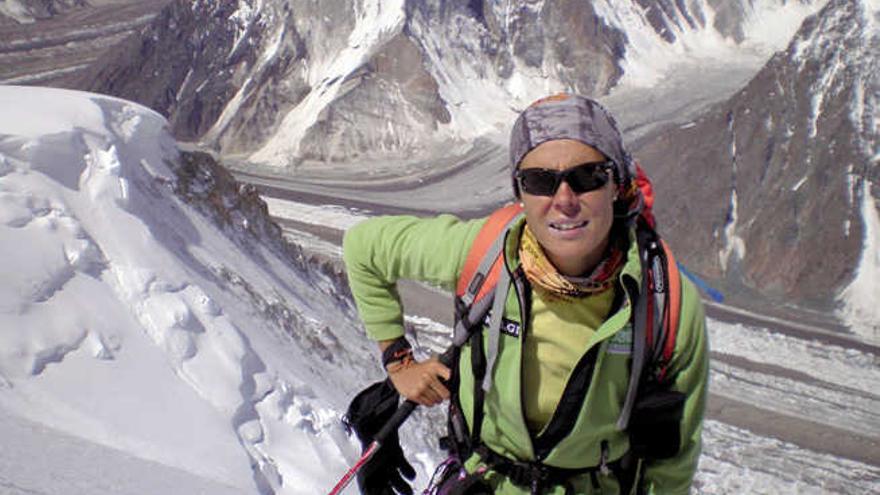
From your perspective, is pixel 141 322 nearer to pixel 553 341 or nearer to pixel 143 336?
pixel 143 336

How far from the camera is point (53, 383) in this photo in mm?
5082

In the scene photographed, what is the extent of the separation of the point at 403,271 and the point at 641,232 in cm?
84

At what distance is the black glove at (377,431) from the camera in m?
3.22

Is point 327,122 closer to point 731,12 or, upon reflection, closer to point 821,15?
point 821,15

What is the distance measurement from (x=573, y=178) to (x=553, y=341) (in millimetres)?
557

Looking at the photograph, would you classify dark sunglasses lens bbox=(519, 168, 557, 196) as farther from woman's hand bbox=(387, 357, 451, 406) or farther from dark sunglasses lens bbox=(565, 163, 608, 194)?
woman's hand bbox=(387, 357, 451, 406)

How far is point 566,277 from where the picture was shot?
262cm

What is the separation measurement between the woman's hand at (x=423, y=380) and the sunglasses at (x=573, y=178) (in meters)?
0.76

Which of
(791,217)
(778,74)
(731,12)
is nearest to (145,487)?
(791,217)

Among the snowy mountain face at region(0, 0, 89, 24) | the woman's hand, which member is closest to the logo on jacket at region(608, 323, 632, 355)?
the woman's hand

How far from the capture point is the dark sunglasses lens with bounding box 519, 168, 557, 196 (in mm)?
2553

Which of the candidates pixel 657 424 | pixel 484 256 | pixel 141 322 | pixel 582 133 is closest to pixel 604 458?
pixel 657 424

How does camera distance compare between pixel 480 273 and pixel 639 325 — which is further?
pixel 480 273

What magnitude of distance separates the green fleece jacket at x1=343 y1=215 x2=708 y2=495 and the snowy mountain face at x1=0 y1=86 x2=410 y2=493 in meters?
2.48
